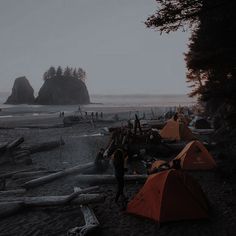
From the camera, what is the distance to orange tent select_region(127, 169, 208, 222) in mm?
9250

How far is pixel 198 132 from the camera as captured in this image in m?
29.4

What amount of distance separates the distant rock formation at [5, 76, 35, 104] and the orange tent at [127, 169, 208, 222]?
138 metres

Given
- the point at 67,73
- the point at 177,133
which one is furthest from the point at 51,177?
the point at 67,73

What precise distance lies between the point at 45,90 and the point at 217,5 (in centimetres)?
13360

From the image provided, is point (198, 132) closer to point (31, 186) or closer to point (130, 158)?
point (130, 158)

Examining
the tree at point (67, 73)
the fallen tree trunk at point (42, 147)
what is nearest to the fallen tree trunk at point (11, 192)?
the fallen tree trunk at point (42, 147)

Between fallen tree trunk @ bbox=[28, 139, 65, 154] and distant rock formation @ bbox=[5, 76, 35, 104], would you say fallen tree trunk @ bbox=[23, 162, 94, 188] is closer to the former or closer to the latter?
fallen tree trunk @ bbox=[28, 139, 65, 154]

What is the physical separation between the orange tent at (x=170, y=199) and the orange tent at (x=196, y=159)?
5357 mm

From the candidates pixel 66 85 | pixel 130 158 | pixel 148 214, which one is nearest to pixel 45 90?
pixel 66 85

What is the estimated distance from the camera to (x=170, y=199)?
9375 mm

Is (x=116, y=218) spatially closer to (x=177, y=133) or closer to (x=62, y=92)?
(x=177, y=133)

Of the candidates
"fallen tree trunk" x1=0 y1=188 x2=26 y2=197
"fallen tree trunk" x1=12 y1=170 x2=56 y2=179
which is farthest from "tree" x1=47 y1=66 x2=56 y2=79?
"fallen tree trunk" x1=0 y1=188 x2=26 y2=197

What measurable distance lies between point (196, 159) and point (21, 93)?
453 ft

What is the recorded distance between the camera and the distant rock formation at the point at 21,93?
469 feet
